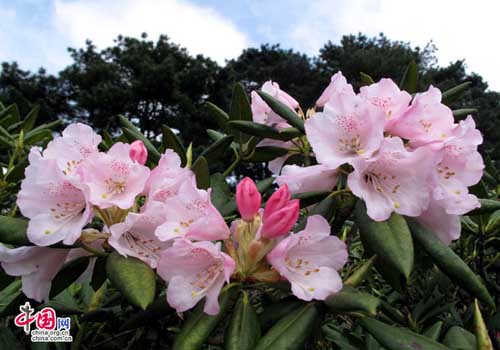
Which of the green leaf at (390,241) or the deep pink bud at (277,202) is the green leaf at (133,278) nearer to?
the deep pink bud at (277,202)

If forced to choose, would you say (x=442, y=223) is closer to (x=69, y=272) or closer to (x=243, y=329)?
(x=243, y=329)

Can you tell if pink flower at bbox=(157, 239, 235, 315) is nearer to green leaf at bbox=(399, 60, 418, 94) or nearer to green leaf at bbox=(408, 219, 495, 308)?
green leaf at bbox=(408, 219, 495, 308)

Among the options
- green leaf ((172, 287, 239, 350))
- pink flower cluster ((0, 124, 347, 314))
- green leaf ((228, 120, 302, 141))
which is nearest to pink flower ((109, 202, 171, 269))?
pink flower cluster ((0, 124, 347, 314))

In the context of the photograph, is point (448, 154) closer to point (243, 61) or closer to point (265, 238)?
point (265, 238)

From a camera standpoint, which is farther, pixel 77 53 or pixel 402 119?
pixel 77 53

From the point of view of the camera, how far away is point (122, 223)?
2.47ft

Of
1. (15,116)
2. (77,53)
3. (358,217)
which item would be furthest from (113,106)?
(358,217)

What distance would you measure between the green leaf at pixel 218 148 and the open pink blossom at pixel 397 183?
340mm

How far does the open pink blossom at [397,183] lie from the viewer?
0.79m

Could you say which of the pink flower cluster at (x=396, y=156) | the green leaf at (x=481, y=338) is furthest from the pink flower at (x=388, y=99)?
the green leaf at (x=481, y=338)

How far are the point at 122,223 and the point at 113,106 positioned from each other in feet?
68.6

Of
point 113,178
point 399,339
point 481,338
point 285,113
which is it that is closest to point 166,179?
point 113,178

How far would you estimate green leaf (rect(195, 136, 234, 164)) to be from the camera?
1.06 m

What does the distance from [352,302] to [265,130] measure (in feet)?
1.47
